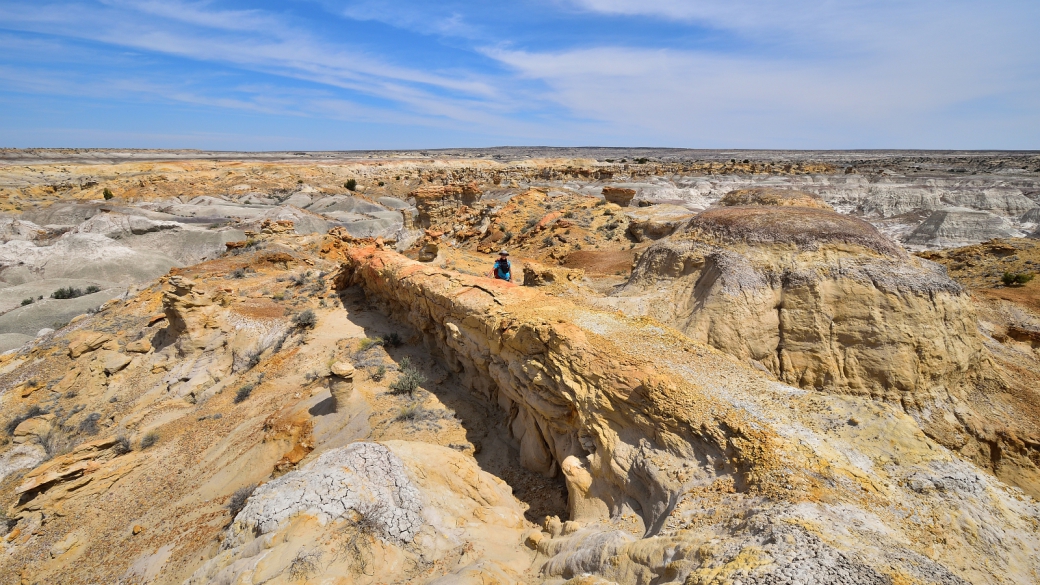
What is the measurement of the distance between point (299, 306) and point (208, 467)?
7185 millimetres

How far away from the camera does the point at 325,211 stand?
38.9 m

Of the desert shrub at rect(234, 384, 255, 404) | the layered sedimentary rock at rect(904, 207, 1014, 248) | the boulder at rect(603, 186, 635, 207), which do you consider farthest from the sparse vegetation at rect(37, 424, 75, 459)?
the layered sedimentary rock at rect(904, 207, 1014, 248)

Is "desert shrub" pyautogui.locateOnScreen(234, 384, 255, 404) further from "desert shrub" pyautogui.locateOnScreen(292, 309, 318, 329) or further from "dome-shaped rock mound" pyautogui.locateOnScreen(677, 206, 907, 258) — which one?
"dome-shaped rock mound" pyautogui.locateOnScreen(677, 206, 907, 258)

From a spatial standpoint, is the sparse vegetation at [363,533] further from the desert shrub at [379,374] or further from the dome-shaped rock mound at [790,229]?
the dome-shaped rock mound at [790,229]

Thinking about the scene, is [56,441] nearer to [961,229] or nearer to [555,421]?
[555,421]

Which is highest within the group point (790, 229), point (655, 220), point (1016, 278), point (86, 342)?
point (790, 229)

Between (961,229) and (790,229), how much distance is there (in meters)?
23.3

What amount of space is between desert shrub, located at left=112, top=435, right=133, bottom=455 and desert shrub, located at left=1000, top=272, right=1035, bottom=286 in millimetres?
25487

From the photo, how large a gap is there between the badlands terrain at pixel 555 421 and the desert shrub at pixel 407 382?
92 mm

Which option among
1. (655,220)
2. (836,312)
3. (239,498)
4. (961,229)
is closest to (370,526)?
(239,498)

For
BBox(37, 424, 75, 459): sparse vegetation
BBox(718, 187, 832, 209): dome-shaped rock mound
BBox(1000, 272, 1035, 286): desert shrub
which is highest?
BBox(718, 187, 832, 209): dome-shaped rock mound

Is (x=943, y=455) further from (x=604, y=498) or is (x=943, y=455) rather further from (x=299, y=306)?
(x=299, y=306)

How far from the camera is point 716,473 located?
4.96 meters

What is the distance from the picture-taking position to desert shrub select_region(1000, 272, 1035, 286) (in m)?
14.7
